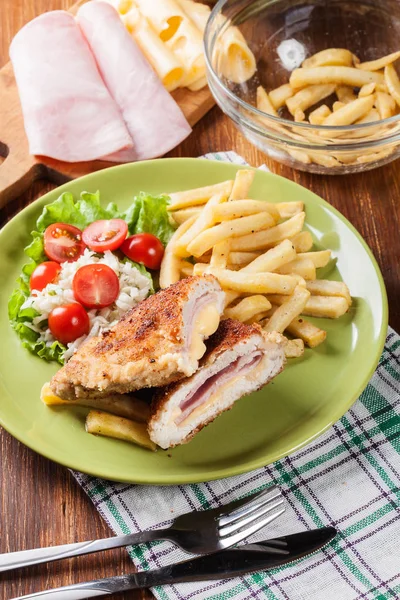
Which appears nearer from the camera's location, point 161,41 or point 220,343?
point 220,343

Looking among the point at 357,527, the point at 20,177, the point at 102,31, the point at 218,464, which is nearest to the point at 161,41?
the point at 102,31

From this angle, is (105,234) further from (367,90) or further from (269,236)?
(367,90)

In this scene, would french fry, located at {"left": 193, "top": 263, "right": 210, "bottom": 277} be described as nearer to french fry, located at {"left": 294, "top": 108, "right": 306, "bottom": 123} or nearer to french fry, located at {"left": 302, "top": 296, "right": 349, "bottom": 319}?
french fry, located at {"left": 302, "top": 296, "right": 349, "bottom": 319}

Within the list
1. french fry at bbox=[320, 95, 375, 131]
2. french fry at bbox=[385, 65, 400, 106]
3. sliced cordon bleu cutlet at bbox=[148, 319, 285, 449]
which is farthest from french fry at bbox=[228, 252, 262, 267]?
french fry at bbox=[385, 65, 400, 106]

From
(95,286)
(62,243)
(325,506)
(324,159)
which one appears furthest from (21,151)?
(325,506)

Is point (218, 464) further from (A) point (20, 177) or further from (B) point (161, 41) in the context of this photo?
(B) point (161, 41)

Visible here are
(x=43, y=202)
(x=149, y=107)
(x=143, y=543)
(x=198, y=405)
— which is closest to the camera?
(x=143, y=543)
